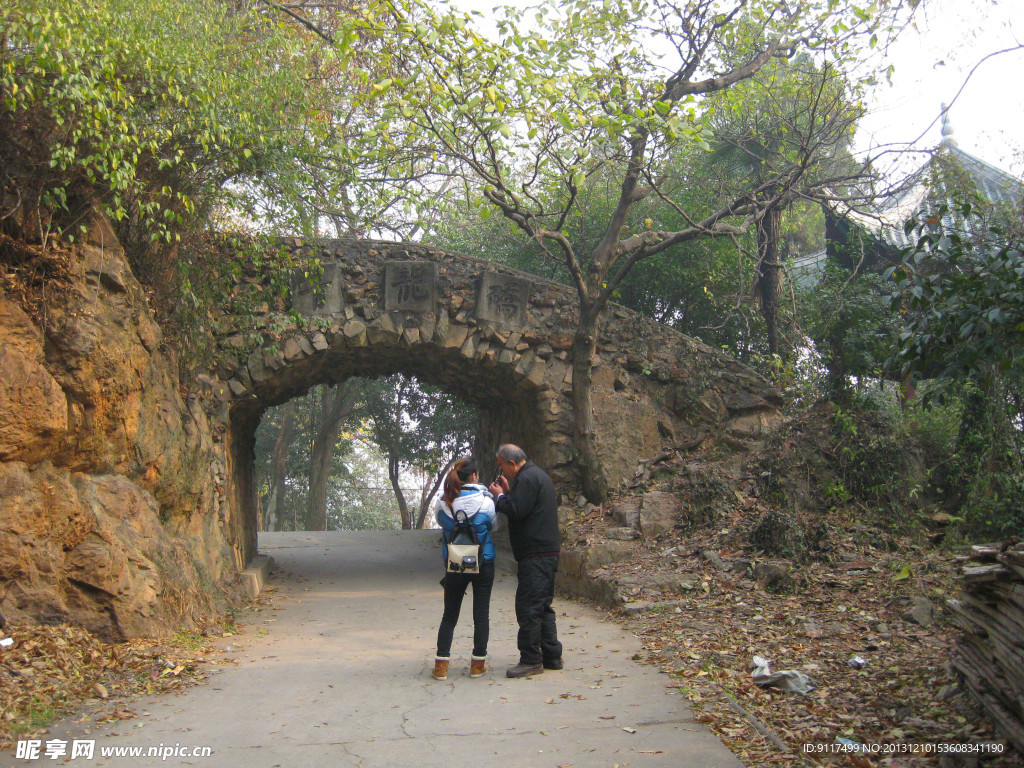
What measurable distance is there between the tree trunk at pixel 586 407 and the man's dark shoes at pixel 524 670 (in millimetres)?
5106

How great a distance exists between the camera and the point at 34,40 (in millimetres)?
4773

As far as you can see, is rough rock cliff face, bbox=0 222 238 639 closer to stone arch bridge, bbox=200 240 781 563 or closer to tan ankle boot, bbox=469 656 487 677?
stone arch bridge, bbox=200 240 781 563

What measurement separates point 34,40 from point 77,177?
3.86 ft

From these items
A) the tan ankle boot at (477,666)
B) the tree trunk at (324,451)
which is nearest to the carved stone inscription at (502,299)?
the tan ankle boot at (477,666)

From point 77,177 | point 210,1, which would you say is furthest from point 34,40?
point 210,1

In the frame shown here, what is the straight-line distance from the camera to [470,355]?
33.4ft

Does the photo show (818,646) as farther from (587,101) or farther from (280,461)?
(280,461)

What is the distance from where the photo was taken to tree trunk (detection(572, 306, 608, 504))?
33.1 ft

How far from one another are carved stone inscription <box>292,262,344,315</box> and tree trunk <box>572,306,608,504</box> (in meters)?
3.15

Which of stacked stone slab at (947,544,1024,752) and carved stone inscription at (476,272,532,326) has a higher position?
carved stone inscription at (476,272,532,326)

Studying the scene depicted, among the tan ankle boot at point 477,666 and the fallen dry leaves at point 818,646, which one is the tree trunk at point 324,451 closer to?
the fallen dry leaves at point 818,646

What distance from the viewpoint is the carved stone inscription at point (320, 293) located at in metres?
9.48

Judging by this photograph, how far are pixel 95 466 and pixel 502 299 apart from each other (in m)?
5.68

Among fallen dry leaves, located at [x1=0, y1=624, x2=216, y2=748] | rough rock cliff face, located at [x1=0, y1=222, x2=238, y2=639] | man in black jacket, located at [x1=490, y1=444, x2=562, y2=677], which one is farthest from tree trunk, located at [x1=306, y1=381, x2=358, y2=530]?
man in black jacket, located at [x1=490, y1=444, x2=562, y2=677]
